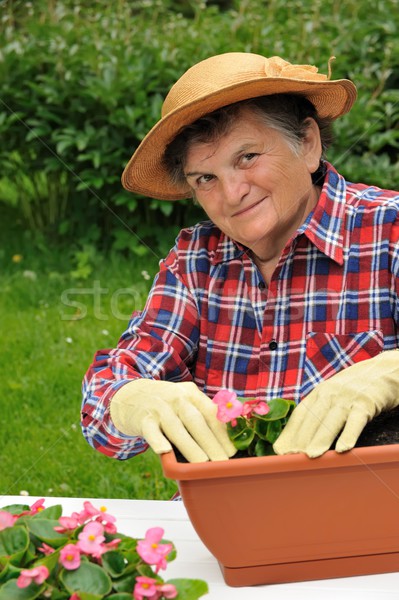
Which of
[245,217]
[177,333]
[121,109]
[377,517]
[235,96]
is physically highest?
[235,96]

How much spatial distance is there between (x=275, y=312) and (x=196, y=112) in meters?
0.43

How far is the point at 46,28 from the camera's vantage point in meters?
4.59

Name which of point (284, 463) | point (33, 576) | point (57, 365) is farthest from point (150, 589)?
point (57, 365)

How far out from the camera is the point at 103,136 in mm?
4234

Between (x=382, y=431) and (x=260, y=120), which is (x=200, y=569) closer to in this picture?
(x=382, y=431)

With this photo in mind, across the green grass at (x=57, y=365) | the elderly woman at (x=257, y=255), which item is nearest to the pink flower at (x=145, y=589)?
the elderly woman at (x=257, y=255)

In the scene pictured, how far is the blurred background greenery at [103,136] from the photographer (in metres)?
4.09

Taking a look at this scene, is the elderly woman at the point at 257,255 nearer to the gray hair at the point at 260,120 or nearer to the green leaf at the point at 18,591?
the gray hair at the point at 260,120

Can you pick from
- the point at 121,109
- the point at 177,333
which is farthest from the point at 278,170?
the point at 121,109

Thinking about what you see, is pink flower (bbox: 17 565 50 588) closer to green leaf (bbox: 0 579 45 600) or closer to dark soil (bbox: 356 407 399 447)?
A: green leaf (bbox: 0 579 45 600)

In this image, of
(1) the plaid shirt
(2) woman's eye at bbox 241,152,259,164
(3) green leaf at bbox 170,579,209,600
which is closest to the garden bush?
(1) the plaid shirt

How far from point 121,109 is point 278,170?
99.6 inches

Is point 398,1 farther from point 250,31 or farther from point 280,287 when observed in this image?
point 280,287

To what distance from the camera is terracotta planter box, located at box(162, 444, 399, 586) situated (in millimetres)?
1158
